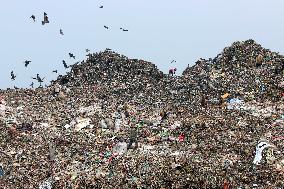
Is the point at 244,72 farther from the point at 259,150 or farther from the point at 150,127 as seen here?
the point at 259,150

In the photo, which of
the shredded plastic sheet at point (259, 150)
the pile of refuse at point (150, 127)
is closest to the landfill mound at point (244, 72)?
the pile of refuse at point (150, 127)

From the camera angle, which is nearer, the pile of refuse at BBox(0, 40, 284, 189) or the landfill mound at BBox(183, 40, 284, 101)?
the pile of refuse at BBox(0, 40, 284, 189)

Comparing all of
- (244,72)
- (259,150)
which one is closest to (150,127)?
(259,150)

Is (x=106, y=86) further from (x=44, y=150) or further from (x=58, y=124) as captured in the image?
(x=44, y=150)

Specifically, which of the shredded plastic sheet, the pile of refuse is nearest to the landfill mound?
the pile of refuse

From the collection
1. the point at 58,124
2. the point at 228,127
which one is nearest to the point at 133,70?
the point at 58,124

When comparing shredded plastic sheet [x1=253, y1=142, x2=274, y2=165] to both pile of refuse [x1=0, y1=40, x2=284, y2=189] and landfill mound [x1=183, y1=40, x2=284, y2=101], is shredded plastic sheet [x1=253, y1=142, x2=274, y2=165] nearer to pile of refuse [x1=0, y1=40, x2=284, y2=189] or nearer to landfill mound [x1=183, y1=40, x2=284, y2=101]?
pile of refuse [x1=0, y1=40, x2=284, y2=189]

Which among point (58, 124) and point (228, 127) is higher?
point (58, 124)

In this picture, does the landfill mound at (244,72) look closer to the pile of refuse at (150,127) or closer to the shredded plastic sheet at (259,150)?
the pile of refuse at (150,127)
